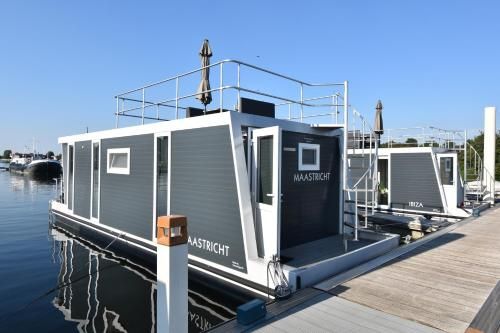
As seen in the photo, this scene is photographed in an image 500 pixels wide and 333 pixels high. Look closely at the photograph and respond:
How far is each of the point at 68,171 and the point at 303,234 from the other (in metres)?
10.2

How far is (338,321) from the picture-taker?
4273mm

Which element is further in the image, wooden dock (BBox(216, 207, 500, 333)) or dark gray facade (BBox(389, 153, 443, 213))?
dark gray facade (BBox(389, 153, 443, 213))

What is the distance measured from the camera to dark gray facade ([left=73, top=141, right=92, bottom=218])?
11.6m

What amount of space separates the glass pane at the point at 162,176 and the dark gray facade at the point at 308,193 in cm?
294

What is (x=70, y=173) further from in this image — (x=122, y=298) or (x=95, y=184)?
(x=122, y=298)

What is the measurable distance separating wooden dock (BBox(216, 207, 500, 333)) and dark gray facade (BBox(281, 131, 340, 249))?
61.5 inches

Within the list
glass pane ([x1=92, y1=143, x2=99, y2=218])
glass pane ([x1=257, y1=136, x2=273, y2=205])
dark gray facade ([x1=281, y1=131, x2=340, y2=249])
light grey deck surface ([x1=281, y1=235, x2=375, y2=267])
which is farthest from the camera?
glass pane ([x1=92, y1=143, x2=99, y2=218])

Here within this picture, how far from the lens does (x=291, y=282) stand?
17.5 ft

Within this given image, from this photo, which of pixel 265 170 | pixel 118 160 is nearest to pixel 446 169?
pixel 265 170

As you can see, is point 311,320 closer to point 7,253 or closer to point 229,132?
point 229,132

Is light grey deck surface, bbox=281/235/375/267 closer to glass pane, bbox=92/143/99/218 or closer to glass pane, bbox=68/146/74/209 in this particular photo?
glass pane, bbox=92/143/99/218

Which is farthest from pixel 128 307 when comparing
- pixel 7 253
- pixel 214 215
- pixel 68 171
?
pixel 68 171

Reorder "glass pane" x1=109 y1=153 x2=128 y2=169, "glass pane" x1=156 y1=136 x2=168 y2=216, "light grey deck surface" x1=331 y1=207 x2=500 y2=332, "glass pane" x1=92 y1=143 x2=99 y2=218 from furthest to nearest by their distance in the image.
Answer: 1. "glass pane" x1=92 y1=143 x2=99 y2=218
2. "glass pane" x1=109 y1=153 x2=128 y2=169
3. "glass pane" x1=156 y1=136 x2=168 y2=216
4. "light grey deck surface" x1=331 y1=207 x2=500 y2=332

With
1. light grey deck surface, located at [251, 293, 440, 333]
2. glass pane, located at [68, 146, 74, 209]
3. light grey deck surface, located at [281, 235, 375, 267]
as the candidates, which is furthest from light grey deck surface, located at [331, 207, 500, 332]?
glass pane, located at [68, 146, 74, 209]
